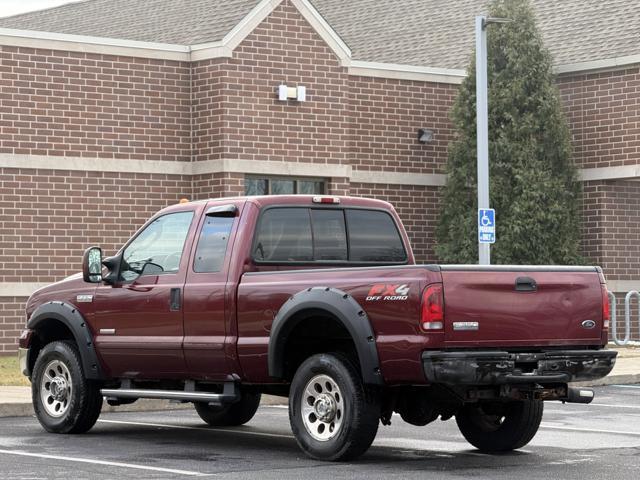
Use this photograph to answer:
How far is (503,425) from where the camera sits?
13.2 meters

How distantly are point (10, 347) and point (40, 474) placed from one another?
48.3ft

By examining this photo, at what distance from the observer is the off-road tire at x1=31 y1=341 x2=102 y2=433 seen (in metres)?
14.1

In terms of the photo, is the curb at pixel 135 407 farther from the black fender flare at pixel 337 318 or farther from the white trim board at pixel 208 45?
the white trim board at pixel 208 45

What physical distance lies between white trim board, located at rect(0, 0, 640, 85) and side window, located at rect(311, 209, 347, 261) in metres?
13.0

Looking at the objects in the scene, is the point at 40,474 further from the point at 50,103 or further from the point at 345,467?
the point at 50,103

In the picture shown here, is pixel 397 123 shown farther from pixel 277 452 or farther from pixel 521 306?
pixel 521 306

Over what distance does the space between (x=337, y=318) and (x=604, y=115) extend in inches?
748

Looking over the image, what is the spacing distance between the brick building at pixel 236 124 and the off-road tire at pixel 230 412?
35.5 ft

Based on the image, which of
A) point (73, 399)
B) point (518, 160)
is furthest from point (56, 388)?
point (518, 160)

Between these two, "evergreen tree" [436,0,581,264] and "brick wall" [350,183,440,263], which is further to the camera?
"brick wall" [350,183,440,263]

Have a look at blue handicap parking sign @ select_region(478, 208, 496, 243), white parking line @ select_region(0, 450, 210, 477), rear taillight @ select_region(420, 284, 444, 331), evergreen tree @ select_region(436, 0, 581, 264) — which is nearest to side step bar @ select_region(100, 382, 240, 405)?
white parking line @ select_region(0, 450, 210, 477)

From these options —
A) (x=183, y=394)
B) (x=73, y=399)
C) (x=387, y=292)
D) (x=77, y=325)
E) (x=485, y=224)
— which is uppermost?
(x=485, y=224)

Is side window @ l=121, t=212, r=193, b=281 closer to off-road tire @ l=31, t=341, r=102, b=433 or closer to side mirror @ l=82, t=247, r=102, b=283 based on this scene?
side mirror @ l=82, t=247, r=102, b=283

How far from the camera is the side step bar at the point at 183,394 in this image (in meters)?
13.0
